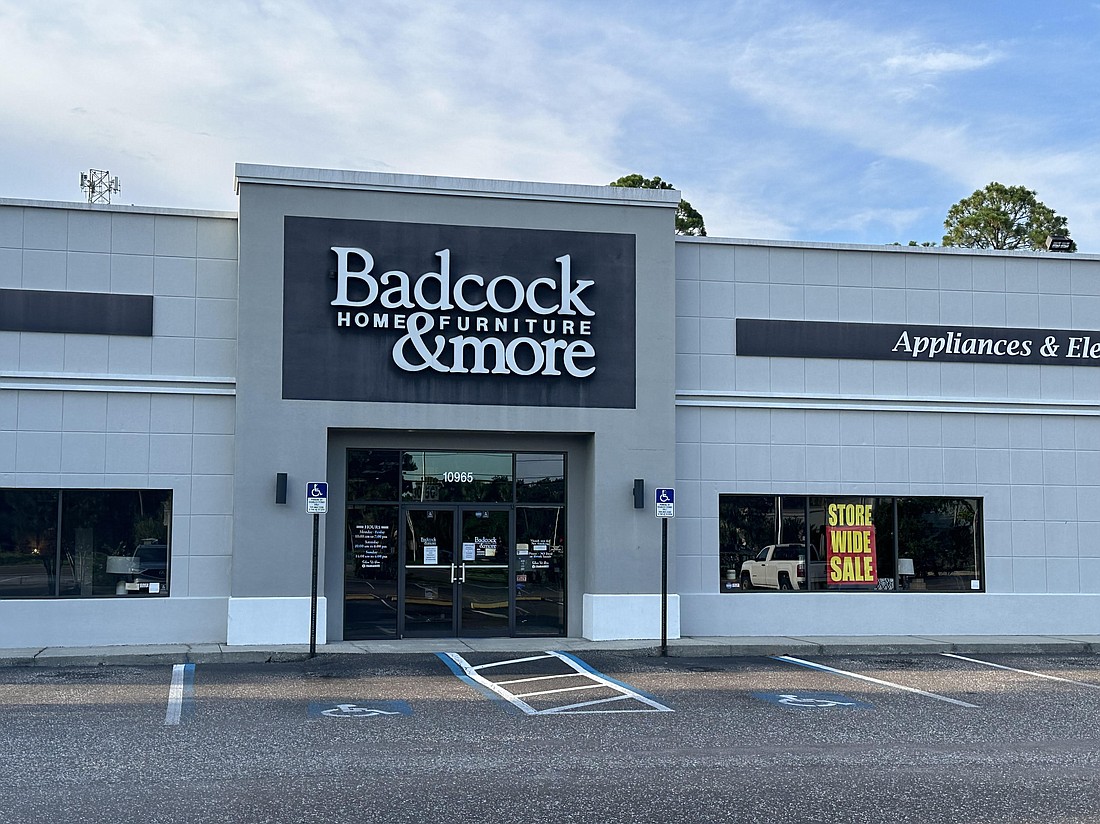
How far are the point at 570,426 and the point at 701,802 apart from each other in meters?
11.2

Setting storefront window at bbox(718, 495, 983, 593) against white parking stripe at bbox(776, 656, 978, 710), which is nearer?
white parking stripe at bbox(776, 656, 978, 710)

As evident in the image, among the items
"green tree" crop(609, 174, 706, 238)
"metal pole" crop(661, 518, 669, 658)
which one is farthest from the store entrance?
"green tree" crop(609, 174, 706, 238)

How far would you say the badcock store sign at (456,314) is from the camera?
18953 mm

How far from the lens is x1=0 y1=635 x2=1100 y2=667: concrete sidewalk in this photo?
1695 centimetres

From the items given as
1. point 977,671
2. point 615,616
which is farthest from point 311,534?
point 977,671

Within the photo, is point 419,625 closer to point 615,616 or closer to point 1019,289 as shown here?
point 615,616

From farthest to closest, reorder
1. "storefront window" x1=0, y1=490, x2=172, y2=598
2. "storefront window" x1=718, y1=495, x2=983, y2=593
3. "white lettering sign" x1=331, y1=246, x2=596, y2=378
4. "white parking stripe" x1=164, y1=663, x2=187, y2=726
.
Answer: "storefront window" x1=718, y1=495, x2=983, y2=593, "white lettering sign" x1=331, y1=246, x2=596, y2=378, "storefront window" x1=0, y1=490, x2=172, y2=598, "white parking stripe" x1=164, y1=663, x2=187, y2=726

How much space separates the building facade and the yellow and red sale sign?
53 mm

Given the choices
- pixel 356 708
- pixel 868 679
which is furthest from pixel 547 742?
pixel 868 679

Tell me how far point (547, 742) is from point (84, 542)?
1011 cm

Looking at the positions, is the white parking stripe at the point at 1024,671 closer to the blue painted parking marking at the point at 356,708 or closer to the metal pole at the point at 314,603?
the blue painted parking marking at the point at 356,708

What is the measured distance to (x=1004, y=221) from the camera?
55.1 m

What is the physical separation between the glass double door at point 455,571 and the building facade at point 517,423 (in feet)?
0.15

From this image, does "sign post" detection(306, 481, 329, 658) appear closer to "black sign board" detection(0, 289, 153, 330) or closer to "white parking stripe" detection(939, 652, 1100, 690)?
"black sign board" detection(0, 289, 153, 330)
